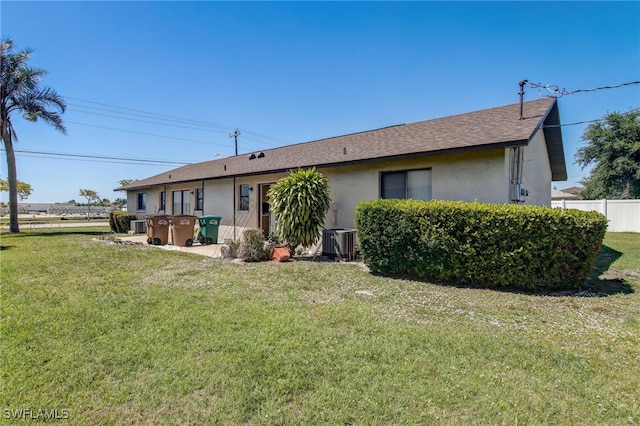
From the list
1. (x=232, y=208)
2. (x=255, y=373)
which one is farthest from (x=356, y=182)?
(x=255, y=373)

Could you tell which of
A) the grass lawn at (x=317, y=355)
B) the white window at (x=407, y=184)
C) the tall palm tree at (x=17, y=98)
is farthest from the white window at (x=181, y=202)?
the grass lawn at (x=317, y=355)

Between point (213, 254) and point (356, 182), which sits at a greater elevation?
point (356, 182)

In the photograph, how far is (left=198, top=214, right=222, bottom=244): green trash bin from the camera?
43.3ft

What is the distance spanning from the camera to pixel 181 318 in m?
4.22

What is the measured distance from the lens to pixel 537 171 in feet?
33.7

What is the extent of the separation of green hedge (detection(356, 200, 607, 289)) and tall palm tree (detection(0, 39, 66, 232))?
22.0 meters

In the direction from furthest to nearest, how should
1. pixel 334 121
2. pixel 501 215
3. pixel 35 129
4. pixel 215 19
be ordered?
1. pixel 334 121
2. pixel 35 129
3. pixel 215 19
4. pixel 501 215

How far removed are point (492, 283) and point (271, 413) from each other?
5084mm

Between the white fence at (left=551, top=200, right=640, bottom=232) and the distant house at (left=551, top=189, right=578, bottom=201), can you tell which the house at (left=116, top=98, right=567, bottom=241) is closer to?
the white fence at (left=551, top=200, right=640, bottom=232)

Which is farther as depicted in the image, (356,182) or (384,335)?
(356,182)

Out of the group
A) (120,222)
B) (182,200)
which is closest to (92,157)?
(120,222)

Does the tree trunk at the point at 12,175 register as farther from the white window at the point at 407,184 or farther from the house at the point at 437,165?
the white window at the point at 407,184

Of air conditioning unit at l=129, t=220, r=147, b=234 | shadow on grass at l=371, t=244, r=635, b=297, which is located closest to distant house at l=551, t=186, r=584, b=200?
shadow on grass at l=371, t=244, r=635, b=297

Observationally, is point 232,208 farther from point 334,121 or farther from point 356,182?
point 334,121
